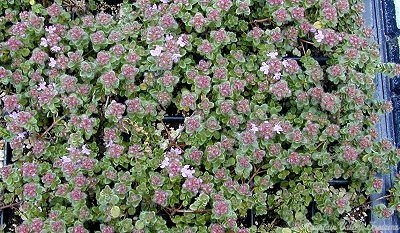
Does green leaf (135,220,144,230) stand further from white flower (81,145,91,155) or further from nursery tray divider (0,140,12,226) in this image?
nursery tray divider (0,140,12,226)

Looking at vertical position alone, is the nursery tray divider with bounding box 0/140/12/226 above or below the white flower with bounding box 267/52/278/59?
below

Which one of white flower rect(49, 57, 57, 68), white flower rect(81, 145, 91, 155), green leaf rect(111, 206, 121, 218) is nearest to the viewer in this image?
green leaf rect(111, 206, 121, 218)

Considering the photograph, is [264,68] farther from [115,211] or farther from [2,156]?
[2,156]

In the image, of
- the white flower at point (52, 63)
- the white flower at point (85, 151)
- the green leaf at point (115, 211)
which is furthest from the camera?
the white flower at point (52, 63)

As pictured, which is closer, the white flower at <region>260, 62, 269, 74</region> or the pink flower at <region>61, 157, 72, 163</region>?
the pink flower at <region>61, 157, 72, 163</region>

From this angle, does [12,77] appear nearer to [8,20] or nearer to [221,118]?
[8,20]

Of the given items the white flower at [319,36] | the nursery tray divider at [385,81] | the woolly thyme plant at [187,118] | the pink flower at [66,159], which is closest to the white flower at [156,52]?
the woolly thyme plant at [187,118]

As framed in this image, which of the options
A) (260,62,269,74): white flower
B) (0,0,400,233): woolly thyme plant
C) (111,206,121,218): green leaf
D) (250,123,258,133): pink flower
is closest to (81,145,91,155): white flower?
(0,0,400,233): woolly thyme plant

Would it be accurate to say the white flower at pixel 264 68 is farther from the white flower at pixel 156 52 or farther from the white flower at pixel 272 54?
the white flower at pixel 156 52
